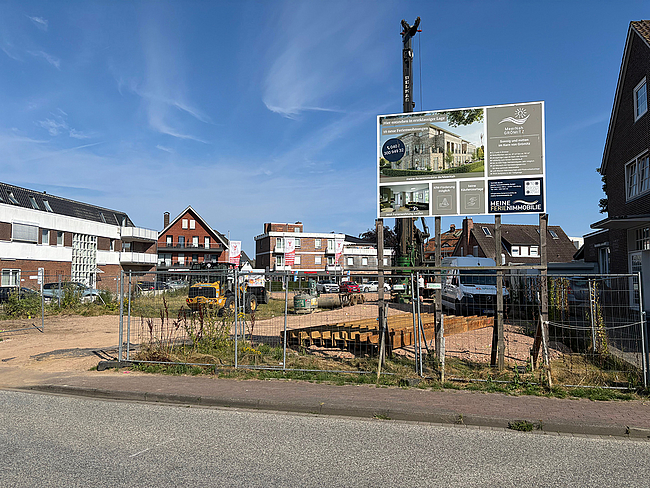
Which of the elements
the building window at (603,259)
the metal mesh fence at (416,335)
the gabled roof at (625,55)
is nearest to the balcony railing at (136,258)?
the metal mesh fence at (416,335)

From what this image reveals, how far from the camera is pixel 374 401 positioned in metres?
7.12

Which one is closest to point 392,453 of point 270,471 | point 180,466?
point 270,471

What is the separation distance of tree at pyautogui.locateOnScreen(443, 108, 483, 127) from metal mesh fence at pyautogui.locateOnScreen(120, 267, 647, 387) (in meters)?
3.18

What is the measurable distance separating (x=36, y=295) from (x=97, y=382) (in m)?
14.8

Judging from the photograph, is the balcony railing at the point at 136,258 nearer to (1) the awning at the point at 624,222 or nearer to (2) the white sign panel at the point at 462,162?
(1) the awning at the point at 624,222

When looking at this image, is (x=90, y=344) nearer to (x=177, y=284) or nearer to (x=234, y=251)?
(x=177, y=284)

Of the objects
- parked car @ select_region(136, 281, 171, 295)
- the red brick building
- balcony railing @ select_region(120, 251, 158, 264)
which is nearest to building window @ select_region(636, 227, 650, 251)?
parked car @ select_region(136, 281, 171, 295)

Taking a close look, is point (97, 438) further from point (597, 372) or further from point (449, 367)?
point (597, 372)

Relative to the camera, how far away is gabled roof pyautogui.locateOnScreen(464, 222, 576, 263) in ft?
196

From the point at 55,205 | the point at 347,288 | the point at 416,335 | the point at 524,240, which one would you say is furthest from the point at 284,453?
the point at 524,240

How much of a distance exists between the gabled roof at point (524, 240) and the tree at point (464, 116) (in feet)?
177

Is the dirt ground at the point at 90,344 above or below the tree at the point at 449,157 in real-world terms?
below

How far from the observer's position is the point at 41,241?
3638cm

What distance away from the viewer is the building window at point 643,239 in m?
18.3
